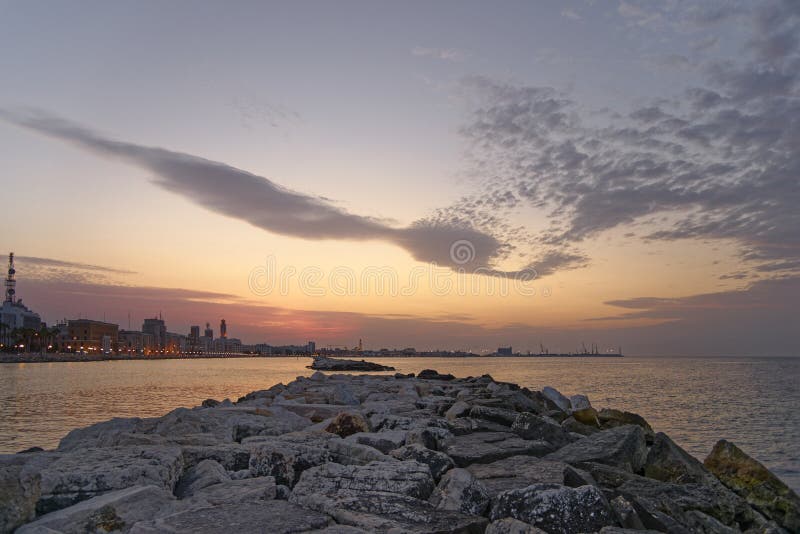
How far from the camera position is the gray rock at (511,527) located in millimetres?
4238

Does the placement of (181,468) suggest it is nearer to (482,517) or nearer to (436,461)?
(436,461)

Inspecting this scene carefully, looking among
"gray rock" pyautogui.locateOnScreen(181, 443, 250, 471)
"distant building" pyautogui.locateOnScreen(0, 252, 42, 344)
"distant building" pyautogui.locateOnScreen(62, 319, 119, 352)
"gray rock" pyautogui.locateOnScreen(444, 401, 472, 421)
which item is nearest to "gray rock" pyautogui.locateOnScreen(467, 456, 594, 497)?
"gray rock" pyautogui.locateOnScreen(181, 443, 250, 471)

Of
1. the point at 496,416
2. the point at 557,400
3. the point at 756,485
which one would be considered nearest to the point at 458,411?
the point at 496,416

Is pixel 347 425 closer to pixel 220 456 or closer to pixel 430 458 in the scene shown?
pixel 220 456

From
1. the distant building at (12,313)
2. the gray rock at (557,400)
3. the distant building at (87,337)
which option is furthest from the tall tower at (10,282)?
the gray rock at (557,400)

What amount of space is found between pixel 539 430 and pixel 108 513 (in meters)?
6.90

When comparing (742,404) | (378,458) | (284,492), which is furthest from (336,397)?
(742,404)

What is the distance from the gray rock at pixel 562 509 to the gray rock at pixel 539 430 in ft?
15.7

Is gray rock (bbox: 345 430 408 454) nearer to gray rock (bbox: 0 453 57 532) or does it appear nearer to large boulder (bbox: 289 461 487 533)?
large boulder (bbox: 289 461 487 533)

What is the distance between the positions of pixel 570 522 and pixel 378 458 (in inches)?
108

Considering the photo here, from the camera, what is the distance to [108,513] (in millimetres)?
4438

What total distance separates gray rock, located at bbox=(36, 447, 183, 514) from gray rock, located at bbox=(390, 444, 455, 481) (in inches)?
97.8

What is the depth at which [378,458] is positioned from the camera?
6.75 m

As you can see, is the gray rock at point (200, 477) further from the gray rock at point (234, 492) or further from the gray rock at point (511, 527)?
the gray rock at point (511, 527)
